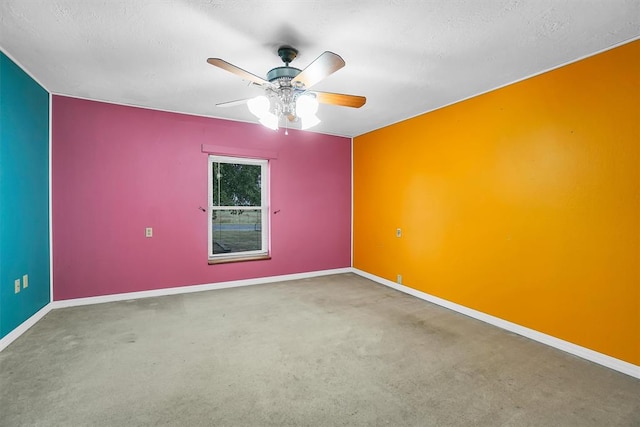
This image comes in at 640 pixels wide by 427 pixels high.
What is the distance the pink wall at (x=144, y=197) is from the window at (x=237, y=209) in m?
0.16

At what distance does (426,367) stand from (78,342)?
9.46 ft

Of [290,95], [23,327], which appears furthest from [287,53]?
[23,327]

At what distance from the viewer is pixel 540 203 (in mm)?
2709

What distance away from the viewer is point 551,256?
264 centimetres

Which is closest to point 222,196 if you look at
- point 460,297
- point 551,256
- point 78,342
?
point 78,342

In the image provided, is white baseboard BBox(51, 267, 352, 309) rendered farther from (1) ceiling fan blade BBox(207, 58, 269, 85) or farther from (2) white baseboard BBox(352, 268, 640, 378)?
(1) ceiling fan blade BBox(207, 58, 269, 85)

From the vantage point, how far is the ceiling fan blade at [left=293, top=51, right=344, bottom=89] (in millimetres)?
1754

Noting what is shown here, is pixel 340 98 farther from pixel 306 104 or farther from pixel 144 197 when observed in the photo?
pixel 144 197

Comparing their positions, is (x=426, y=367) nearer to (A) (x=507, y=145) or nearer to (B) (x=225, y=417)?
(B) (x=225, y=417)

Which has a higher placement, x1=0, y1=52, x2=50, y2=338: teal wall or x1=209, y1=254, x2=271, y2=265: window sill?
x1=0, y1=52, x2=50, y2=338: teal wall

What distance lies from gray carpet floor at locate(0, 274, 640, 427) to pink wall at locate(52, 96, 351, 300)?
62 cm

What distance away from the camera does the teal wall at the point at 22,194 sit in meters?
2.50

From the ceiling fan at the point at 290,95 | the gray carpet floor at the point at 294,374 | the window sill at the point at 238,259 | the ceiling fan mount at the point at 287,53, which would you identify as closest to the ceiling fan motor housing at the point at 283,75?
the ceiling fan at the point at 290,95

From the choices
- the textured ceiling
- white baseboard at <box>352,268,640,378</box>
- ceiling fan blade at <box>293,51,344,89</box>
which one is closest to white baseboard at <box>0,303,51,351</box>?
the textured ceiling
